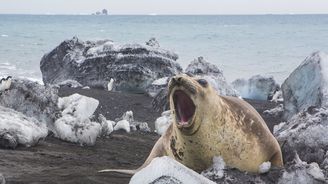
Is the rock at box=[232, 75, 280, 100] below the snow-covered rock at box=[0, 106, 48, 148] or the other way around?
below

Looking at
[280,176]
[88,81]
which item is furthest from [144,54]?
[280,176]

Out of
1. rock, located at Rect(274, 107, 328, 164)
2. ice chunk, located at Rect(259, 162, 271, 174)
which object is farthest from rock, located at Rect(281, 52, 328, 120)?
ice chunk, located at Rect(259, 162, 271, 174)

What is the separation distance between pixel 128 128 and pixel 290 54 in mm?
29378

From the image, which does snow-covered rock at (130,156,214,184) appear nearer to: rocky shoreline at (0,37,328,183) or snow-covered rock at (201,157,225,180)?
rocky shoreline at (0,37,328,183)

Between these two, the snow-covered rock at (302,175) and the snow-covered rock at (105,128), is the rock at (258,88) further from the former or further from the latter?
the snow-covered rock at (302,175)

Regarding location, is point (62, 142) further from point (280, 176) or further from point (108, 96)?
point (108, 96)

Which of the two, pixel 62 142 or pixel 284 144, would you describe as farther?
pixel 62 142

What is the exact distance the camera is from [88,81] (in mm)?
17422

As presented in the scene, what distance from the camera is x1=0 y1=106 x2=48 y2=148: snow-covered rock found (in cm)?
762

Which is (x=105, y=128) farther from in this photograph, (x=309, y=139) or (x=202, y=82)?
(x=202, y=82)

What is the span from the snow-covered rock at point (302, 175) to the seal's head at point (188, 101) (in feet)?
2.67

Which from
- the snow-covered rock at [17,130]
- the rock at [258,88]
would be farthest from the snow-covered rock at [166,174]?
the rock at [258,88]

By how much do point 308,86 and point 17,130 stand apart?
5275 mm

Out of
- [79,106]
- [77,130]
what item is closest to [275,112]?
[79,106]
